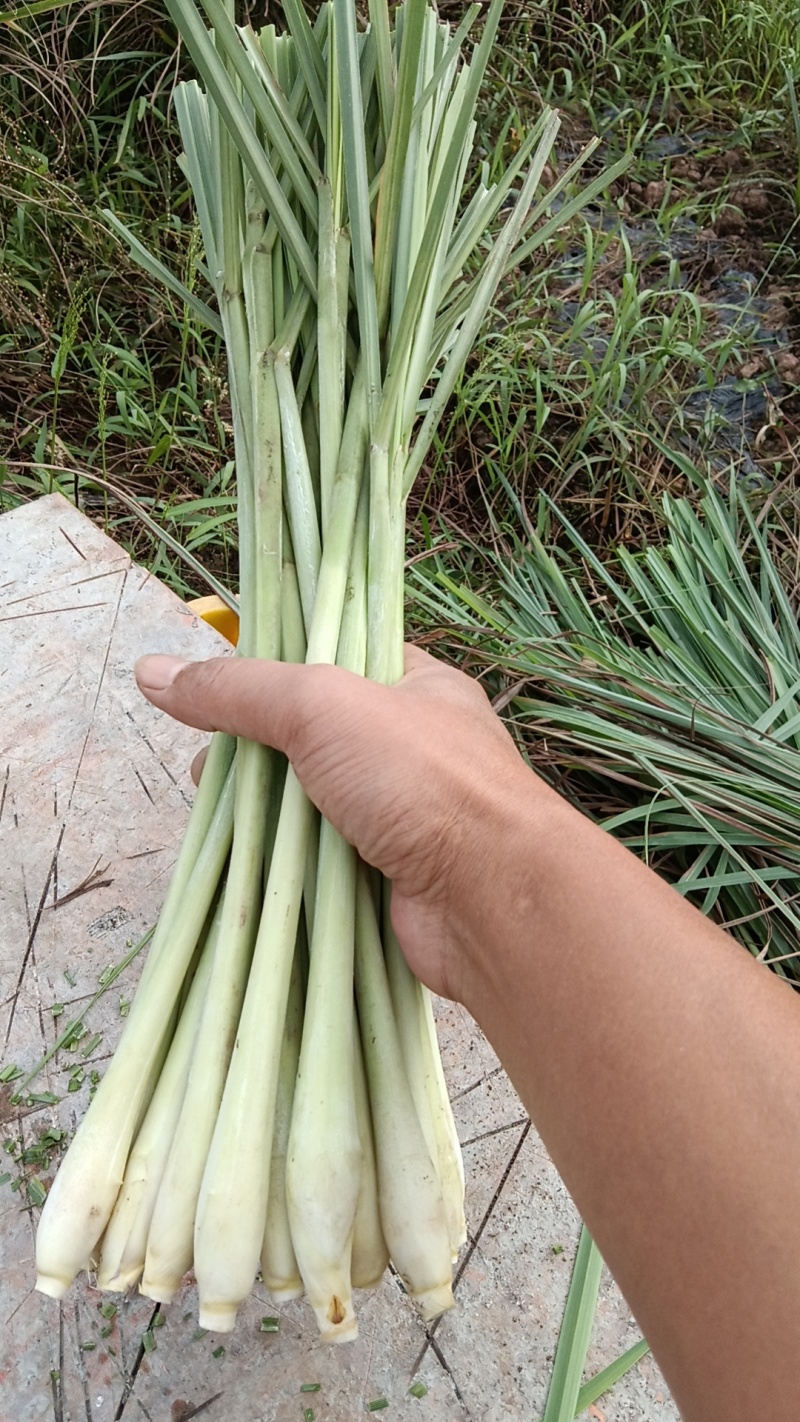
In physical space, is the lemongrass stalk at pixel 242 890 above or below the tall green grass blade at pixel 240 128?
below

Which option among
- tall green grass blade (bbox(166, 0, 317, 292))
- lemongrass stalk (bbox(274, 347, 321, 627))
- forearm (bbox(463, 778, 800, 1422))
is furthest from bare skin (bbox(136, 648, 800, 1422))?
tall green grass blade (bbox(166, 0, 317, 292))

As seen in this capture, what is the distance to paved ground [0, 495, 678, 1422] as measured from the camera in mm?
758

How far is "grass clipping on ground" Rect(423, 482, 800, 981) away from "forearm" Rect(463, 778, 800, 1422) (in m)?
0.62

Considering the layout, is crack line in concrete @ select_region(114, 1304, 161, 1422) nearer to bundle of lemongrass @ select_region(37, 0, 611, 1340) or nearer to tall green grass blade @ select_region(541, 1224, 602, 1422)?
bundle of lemongrass @ select_region(37, 0, 611, 1340)

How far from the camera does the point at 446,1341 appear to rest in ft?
2.60

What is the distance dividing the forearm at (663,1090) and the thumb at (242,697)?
0.69 feet

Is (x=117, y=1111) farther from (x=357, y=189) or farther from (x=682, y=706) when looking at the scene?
(x=682, y=706)

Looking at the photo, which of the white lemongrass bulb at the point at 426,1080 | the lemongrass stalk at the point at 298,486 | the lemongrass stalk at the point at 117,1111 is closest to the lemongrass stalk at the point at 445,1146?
the white lemongrass bulb at the point at 426,1080

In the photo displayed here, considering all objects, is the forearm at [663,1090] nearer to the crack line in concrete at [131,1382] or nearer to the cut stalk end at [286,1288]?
the cut stalk end at [286,1288]

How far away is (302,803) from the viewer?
0.78 meters

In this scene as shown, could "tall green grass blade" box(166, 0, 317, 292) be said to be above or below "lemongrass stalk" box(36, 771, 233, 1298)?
above

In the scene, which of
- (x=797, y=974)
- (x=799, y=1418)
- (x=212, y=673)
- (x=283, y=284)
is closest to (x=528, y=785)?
(x=212, y=673)

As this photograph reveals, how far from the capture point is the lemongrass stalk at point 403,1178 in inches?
26.4

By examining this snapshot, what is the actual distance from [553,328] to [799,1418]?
2.39 metres
